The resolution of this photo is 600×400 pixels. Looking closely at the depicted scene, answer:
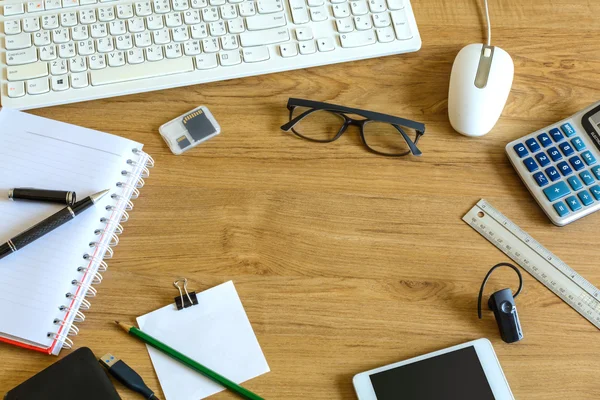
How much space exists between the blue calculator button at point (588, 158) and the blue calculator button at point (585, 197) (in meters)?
0.04

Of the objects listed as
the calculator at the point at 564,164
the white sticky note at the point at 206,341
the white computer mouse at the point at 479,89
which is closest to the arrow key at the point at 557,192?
the calculator at the point at 564,164

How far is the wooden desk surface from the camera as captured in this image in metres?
0.70

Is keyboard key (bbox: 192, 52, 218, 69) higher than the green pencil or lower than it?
higher

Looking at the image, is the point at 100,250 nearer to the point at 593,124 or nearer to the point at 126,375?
the point at 126,375

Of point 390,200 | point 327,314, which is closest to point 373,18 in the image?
point 390,200

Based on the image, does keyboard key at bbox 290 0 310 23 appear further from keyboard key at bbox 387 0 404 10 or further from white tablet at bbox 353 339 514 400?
white tablet at bbox 353 339 514 400

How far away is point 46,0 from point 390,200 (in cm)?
59

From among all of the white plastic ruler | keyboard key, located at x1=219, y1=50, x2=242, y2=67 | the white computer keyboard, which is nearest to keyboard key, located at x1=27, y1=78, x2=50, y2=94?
the white computer keyboard

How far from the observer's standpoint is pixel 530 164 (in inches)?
30.2

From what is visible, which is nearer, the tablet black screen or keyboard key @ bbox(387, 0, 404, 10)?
the tablet black screen

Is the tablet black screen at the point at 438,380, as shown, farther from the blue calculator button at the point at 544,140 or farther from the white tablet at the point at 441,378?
the blue calculator button at the point at 544,140

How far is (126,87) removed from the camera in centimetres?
81

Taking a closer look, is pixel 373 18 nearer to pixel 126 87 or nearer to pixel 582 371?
pixel 126 87

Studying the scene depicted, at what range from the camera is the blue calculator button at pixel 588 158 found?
76 centimetres
